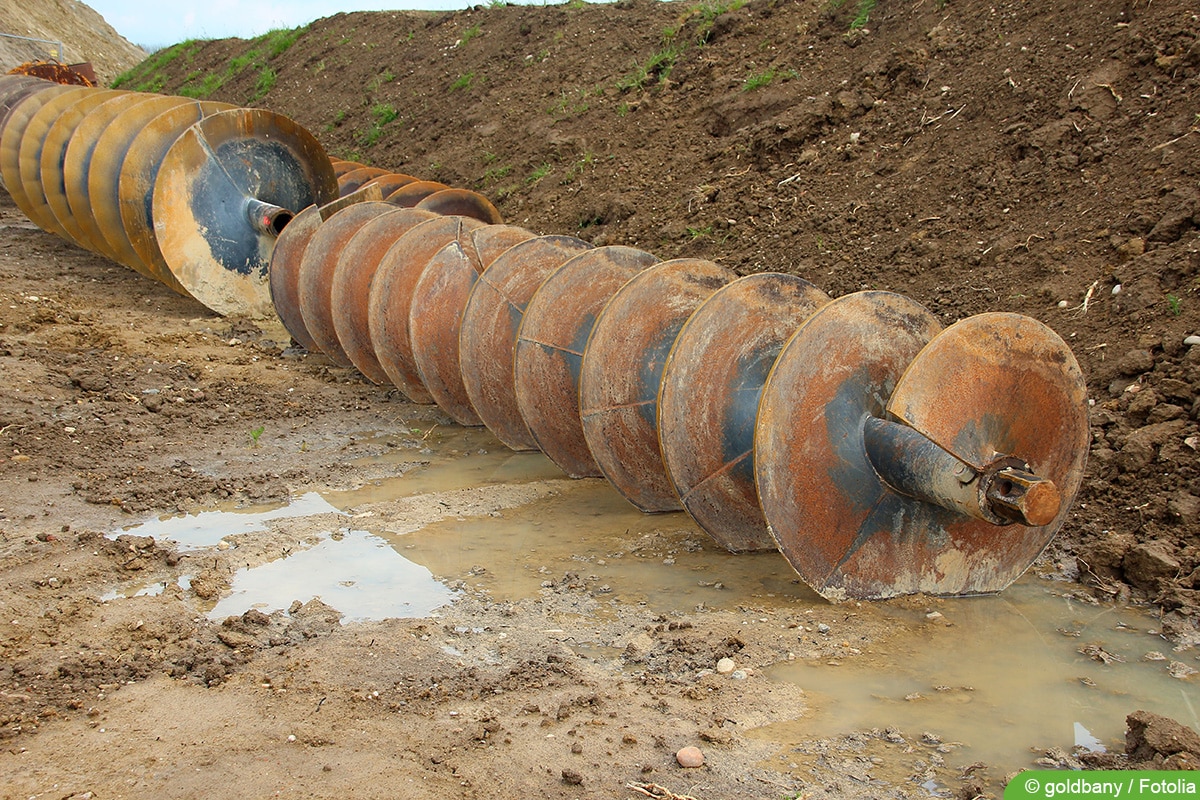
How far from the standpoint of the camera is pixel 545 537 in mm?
4457

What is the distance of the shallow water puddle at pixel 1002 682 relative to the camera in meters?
2.85

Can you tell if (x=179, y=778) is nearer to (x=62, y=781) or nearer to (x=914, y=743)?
(x=62, y=781)

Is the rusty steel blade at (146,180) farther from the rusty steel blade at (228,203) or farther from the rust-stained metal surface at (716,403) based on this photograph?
the rust-stained metal surface at (716,403)

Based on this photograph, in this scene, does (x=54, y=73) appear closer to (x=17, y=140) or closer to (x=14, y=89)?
(x=14, y=89)

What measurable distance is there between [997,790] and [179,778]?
2126mm

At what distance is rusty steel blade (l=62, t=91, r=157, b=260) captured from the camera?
900cm

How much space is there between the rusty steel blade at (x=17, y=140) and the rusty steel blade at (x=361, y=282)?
5.96 m

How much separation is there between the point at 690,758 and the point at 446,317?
3562 mm

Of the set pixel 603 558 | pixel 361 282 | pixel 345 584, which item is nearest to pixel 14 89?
pixel 361 282

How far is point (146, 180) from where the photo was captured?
7.88 metres

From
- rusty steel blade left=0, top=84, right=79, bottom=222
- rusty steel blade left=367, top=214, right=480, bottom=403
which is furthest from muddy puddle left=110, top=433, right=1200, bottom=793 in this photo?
rusty steel blade left=0, top=84, right=79, bottom=222

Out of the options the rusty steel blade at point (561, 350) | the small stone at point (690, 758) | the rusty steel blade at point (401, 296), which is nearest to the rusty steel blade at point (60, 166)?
the rusty steel blade at point (401, 296)

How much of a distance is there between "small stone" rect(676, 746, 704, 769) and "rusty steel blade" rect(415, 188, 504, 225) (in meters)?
6.33

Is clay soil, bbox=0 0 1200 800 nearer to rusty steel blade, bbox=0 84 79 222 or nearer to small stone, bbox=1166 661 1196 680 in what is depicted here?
small stone, bbox=1166 661 1196 680
